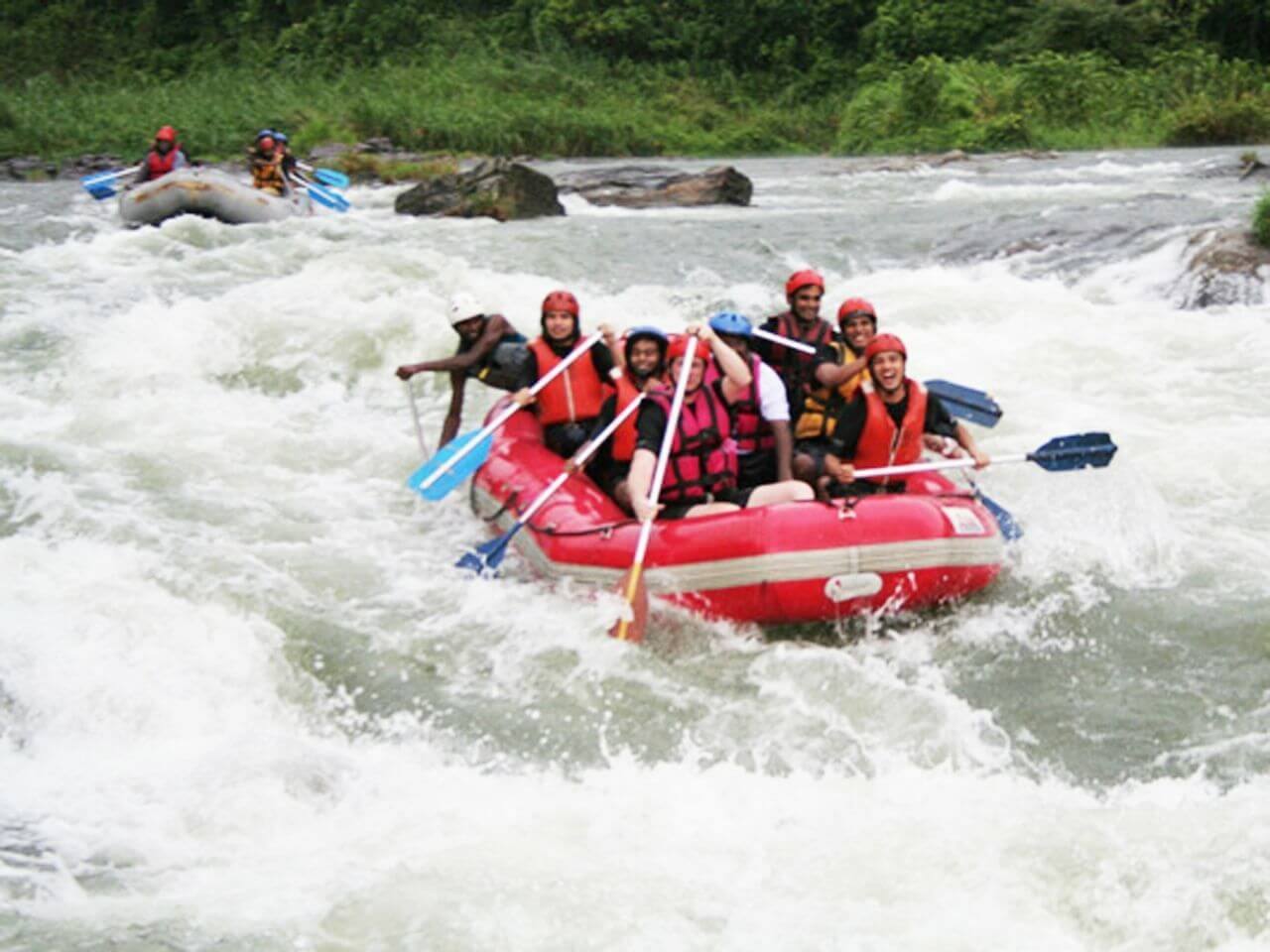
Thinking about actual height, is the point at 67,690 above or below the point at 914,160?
above

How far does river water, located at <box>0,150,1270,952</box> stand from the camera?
3.77 meters

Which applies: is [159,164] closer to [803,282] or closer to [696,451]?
[803,282]

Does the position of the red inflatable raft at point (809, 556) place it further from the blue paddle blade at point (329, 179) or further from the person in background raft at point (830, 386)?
the blue paddle blade at point (329, 179)

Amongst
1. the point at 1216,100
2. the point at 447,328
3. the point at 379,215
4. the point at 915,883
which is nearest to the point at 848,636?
the point at 915,883

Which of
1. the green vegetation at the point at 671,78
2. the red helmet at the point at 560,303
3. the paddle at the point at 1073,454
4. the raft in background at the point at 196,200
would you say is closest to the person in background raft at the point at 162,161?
the raft in background at the point at 196,200

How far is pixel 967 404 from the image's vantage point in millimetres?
6969

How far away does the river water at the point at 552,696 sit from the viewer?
377 cm

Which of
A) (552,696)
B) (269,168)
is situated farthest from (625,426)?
(269,168)

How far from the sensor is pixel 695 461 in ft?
20.0

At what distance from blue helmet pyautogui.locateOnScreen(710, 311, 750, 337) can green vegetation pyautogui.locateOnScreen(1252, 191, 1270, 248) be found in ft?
19.1

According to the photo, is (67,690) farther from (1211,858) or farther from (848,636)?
(1211,858)

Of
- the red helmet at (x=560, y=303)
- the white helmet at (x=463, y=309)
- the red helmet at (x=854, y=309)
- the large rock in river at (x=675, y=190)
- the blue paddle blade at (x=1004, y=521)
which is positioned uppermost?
the red helmet at (x=854, y=309)

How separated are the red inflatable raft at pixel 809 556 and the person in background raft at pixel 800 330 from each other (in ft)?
3.67

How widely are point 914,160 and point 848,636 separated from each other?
17456mm
